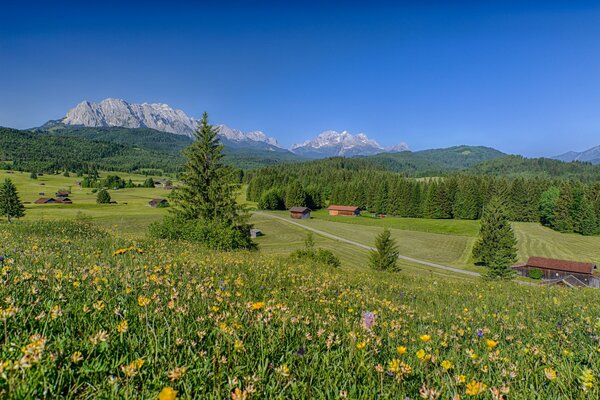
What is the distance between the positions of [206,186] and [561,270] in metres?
61.7

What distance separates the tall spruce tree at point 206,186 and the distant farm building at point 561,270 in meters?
51.6

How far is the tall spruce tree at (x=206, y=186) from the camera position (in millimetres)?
31473

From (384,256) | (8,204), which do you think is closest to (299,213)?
(384,256)

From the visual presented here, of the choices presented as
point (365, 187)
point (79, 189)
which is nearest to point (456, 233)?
point (365, 187)

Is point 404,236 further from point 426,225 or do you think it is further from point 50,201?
point 50,201

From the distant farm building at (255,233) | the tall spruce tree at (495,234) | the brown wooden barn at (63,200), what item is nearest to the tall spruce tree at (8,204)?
the brown wooden barn at (63,200)

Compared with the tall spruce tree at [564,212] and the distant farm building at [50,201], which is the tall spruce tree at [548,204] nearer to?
the tall spruce tree at [564,212]

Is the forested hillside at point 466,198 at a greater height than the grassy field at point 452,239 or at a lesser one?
greater

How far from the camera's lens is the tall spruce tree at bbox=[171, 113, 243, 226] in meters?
31.5

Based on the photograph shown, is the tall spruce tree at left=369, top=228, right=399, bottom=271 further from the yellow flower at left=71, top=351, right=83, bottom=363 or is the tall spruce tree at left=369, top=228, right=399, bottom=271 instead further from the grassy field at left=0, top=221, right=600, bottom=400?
the yellow flower at left=71, top=351, right=83, bottom=363

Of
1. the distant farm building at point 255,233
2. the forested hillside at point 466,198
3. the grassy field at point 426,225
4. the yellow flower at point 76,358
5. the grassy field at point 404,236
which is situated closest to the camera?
the yellow flower at point 76,358

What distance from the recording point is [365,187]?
143625 millimetres

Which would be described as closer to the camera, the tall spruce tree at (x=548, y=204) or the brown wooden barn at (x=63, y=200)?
the tall spruce tree at (x=548, y=204)

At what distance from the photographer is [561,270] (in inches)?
2178
